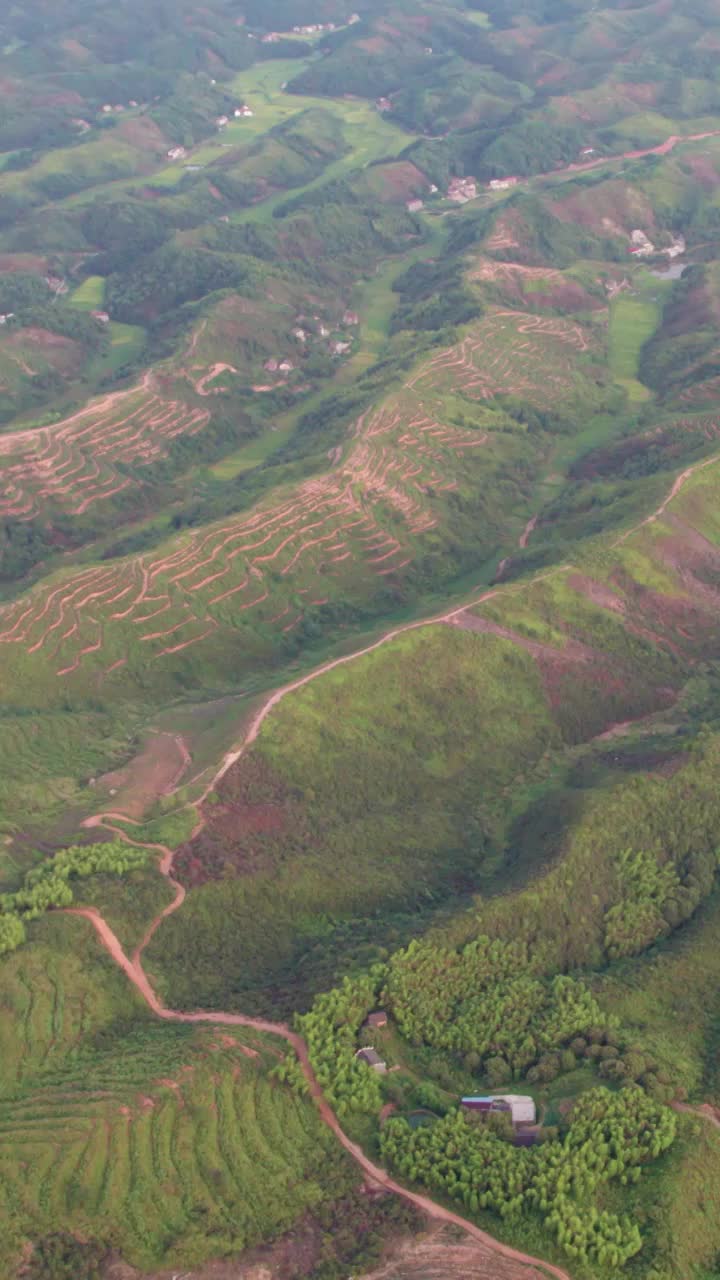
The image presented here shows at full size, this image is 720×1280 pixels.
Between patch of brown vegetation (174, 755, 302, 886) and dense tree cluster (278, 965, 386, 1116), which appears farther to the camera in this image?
patch of brown vegetation (174, 755, 302, 886)

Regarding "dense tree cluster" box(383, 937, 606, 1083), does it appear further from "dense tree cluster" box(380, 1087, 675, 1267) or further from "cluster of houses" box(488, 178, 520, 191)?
"cluster of houses" box(488, 178, 520, 191)

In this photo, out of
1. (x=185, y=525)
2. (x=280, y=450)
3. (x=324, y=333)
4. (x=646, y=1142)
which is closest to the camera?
(x=646, y=1142)

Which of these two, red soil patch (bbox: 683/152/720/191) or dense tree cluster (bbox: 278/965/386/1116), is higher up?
red soil patch (bbox: 683/152/720/191)

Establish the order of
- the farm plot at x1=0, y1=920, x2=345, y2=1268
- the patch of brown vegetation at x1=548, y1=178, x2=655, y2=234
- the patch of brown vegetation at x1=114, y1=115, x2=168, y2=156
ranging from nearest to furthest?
1. the farm plot at x1=0, y1=920, x2=345, y2=1268
2. the patch of brown vegetation at x1=548, y1=178, x2=655, y2=234
3. the patch of brown vegetation at x1=114, y1=115, x2=168, y2=156

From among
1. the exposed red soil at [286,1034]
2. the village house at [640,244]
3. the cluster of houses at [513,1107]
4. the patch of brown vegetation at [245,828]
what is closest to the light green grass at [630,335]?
the village house at [640,244]

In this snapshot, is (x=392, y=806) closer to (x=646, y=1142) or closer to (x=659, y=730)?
(x=659, y=730)

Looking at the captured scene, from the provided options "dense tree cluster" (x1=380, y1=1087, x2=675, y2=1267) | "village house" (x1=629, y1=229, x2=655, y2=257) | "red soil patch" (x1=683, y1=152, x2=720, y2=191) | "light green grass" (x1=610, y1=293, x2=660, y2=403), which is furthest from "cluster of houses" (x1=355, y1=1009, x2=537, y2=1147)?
"red soil patch" (x1=683, y1=152, x2=720, y2=191)

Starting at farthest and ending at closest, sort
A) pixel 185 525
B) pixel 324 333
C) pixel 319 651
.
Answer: pixel 324 333 → pixel 185 525 → pixel 319 651

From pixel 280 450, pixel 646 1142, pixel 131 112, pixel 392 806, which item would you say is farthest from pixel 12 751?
pixel 131 112
